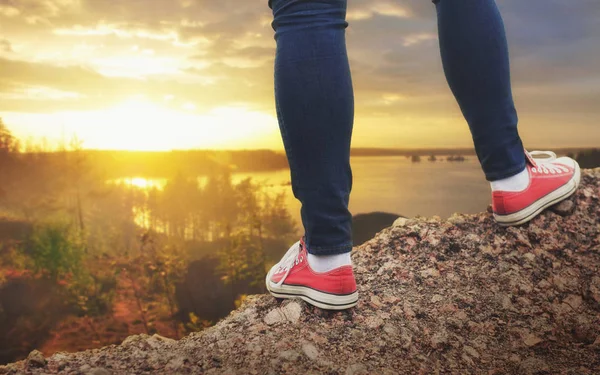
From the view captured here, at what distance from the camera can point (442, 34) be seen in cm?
191

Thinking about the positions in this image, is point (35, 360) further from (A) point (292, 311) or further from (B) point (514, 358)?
(B) point (514, 358)

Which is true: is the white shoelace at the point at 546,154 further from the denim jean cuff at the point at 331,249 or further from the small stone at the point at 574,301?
the denim jean cuff at the point at 331,249

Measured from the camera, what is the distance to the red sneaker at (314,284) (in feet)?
5.72

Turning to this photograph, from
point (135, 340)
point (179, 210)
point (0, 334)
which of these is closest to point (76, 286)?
point (0, 334)

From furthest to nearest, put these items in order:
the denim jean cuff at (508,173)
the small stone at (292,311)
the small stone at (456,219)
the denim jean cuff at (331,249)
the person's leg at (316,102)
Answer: the small stone at (456,219) → the denim jean cuff at (508,173) → the small stone at (292,311) → the denim jean cuff at (331,249) → the person's leg at (316,102)

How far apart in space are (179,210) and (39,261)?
36.5 ft

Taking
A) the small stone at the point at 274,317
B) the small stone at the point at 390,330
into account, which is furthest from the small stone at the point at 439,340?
the small stone at the point at 274,317

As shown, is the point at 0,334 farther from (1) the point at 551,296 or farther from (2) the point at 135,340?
(1) the point at 551,296

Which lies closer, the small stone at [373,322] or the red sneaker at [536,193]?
the small stone at [373,322]

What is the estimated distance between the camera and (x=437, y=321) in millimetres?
1812

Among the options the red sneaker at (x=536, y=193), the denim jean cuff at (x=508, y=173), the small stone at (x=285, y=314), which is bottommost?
the small stone at (x=285, y=314)

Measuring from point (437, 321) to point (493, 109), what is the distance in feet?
3.05

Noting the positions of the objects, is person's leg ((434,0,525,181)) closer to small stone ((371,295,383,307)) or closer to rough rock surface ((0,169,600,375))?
rough rock surface ((0,169,600,375))

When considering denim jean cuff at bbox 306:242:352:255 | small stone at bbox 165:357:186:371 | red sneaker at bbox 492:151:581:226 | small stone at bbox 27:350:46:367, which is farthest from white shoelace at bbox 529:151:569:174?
small stone at bbox 27:350:46:367
